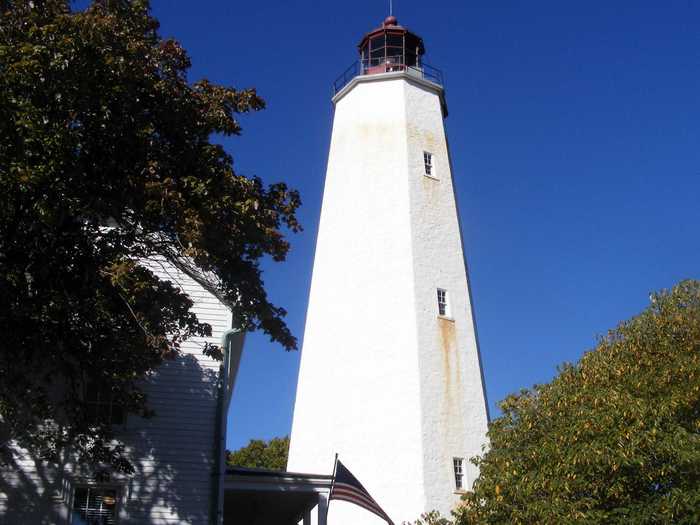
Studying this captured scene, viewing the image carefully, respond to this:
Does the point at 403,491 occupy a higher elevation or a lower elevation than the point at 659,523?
higher

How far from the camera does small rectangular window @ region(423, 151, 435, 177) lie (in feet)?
82.8

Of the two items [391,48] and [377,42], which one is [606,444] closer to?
[391,48]

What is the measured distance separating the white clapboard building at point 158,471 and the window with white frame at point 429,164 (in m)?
10.7

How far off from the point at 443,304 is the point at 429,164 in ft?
15.8

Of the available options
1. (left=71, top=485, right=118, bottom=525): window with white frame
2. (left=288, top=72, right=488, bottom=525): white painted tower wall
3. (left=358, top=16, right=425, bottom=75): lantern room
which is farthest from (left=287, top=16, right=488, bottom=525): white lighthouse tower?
(left=71, top=485, right=118, bottom=525): window with white frame

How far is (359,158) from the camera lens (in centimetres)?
2552

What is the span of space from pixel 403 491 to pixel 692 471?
7.91m

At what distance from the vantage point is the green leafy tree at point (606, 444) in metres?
14.6

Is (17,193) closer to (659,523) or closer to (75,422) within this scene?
(75,422)

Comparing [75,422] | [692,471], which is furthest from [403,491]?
[75,422]

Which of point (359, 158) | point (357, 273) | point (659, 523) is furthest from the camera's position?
point (359, 158)

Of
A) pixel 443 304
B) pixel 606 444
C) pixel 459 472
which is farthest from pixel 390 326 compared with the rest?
pixel 606 444

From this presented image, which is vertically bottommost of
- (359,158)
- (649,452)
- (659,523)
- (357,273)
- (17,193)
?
(659,523)

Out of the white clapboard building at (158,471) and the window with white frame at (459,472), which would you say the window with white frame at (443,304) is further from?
the white clapboard building at (158,471)
